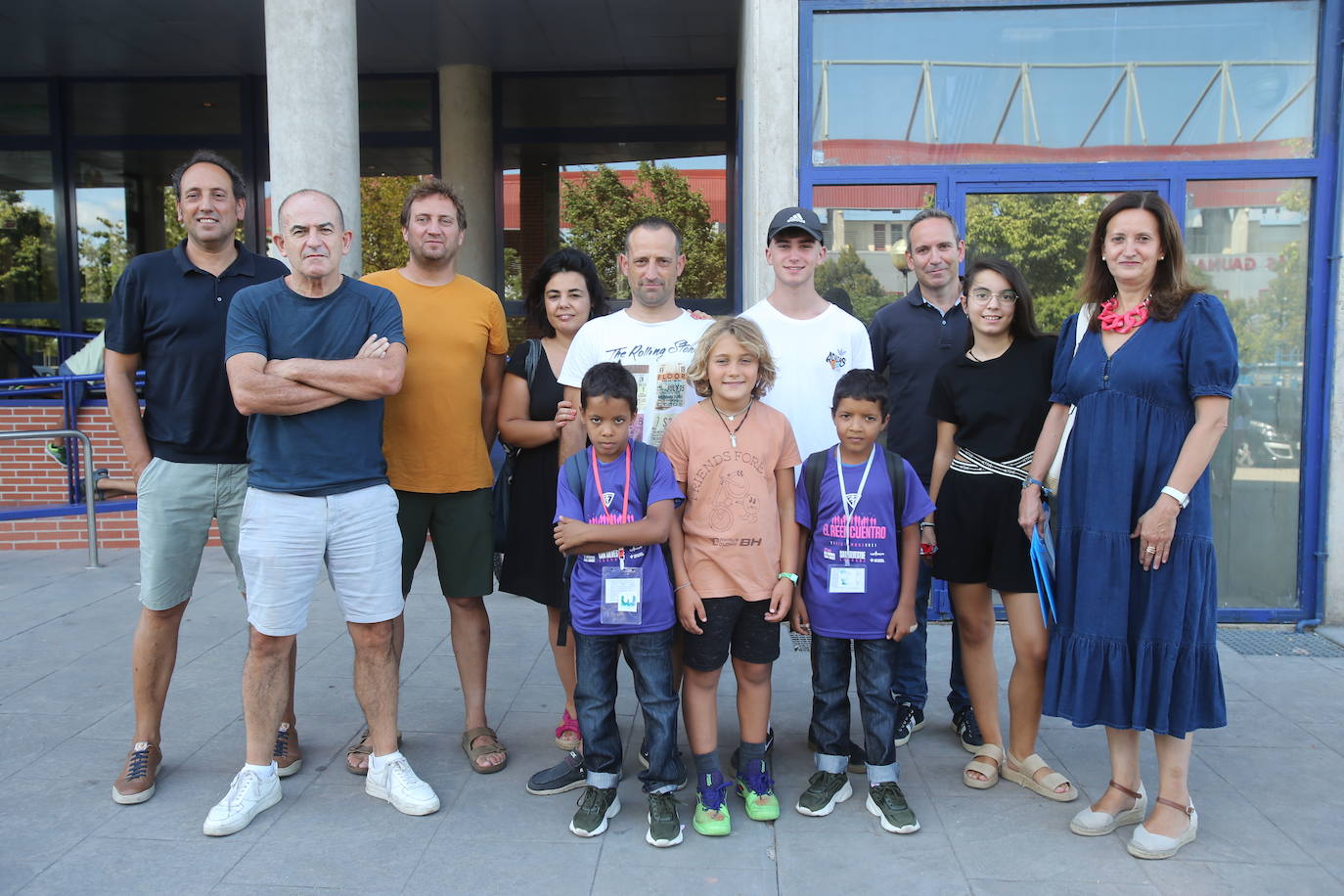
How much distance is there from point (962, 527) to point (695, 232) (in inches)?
263

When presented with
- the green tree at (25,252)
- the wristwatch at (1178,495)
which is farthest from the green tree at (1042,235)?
the green tree at (25,252)

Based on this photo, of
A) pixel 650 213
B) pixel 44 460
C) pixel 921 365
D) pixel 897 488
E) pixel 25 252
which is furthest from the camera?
pixel 25 252

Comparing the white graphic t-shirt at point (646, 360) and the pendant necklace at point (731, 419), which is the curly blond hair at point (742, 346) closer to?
the pendant necklace at point (731, 419)

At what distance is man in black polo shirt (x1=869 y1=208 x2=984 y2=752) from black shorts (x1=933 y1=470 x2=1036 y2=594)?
0.28m

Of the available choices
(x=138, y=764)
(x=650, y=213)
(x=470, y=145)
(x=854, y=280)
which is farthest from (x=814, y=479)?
(x=470, y=145)

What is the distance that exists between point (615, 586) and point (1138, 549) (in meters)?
1.63

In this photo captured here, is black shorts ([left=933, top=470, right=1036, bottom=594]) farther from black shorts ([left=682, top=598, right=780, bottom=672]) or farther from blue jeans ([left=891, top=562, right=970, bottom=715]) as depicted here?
black shorts ([left=682, top=598, right=780, bottom=672])

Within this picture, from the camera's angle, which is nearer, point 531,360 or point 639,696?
point 639,696

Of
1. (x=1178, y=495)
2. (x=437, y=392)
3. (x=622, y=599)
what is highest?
(x=437, y=392)

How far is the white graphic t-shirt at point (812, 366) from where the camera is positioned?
360cm

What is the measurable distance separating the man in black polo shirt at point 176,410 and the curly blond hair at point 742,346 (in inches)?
63.8

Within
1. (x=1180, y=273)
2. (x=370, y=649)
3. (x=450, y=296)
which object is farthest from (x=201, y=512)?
(x=1180, y=273)

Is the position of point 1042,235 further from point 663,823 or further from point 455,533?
point 663,823

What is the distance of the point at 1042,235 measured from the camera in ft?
18.9
